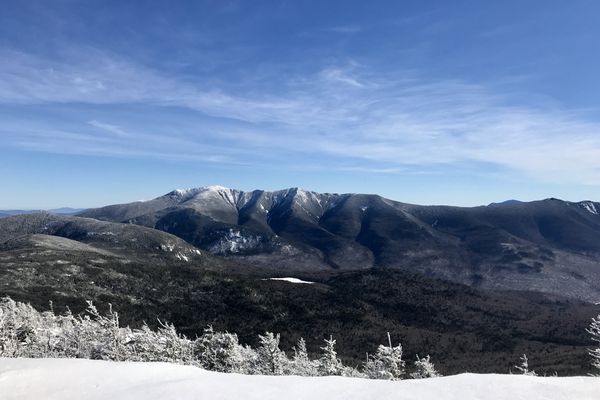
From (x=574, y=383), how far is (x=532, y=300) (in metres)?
204

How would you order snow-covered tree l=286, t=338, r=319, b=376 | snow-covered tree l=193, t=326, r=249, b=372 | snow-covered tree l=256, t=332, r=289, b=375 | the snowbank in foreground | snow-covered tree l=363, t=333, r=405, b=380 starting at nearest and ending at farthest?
the snowbank in foreground, snow-covered tree l=193, t=326, r=249, b=372, snow-covered tree l=363, t=333, r=405, b=380, snow-covered tree l=256, t=332, r=289, b=375, snow-covered tree l=286, t=338, r=319, b=376

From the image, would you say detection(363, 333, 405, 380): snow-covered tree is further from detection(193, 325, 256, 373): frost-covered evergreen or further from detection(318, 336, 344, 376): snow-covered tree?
detection(193, 325, 256, 373): frost-covered evergreen

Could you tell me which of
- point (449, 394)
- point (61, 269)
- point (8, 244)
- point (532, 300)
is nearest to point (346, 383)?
point (449, 394)

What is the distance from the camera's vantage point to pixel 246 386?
57.1 feet

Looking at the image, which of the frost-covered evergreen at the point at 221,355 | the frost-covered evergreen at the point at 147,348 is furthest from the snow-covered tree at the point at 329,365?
the frost-covered evergreen at the point at 221,355

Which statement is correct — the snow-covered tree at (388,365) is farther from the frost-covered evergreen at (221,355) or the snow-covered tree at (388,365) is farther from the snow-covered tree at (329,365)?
the frost-covered evergreen at (221,355)

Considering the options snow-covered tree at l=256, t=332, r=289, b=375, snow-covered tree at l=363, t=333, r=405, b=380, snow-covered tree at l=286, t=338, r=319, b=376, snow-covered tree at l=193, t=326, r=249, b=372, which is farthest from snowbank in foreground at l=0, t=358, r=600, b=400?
snow-covered tree at l=286, t=338, r=319, b=376

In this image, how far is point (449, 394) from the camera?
15.9 meters

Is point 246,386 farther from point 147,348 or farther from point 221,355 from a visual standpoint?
point 221,355

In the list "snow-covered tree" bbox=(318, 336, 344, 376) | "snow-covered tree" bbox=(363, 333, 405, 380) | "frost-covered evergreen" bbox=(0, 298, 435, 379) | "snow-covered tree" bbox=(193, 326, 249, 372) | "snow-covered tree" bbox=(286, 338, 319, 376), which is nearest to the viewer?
"frost-covered evergreen" bbox=(0, 298, 435, 379)

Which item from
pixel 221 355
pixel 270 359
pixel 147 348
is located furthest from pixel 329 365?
pixel 147 348

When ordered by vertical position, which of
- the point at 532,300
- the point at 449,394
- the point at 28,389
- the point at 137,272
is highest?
the point at 449,394

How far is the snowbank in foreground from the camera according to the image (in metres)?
15.9

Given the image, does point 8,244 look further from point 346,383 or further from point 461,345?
point 346,383
